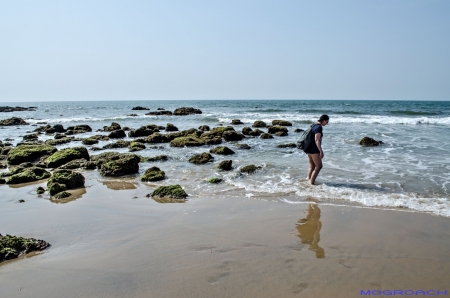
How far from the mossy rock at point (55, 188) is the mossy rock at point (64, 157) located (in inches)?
166

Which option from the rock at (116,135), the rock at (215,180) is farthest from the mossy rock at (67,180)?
the rock at (116,135)

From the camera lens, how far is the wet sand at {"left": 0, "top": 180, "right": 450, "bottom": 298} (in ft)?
10.9

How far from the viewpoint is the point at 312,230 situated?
4.82 metres

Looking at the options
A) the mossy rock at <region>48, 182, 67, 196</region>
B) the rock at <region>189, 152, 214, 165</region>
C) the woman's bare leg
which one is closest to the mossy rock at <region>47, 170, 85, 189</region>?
the mossy rock at <region>48, 182, 67, 196</region>

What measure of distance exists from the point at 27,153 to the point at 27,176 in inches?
165

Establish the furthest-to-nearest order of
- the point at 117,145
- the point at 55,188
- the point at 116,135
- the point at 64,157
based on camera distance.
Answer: the point at 116,135, the point at 117,145, the point at 64,157, the point at 55,188

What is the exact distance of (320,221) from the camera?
206 inches

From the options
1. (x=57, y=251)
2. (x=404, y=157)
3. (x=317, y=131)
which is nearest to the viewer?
(x=57, y=251)

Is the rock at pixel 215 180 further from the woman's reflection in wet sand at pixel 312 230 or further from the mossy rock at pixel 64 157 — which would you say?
the mossy rock at pixel 64 157

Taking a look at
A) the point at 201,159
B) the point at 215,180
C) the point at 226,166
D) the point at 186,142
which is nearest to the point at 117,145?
the point at 186,142

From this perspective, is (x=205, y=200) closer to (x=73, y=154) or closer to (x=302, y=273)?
(x=302, y=273)

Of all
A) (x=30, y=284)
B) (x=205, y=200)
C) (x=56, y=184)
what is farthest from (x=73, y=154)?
(x=30, y=284)

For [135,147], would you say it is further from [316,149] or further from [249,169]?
[316,149]

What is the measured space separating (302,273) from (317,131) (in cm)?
494
